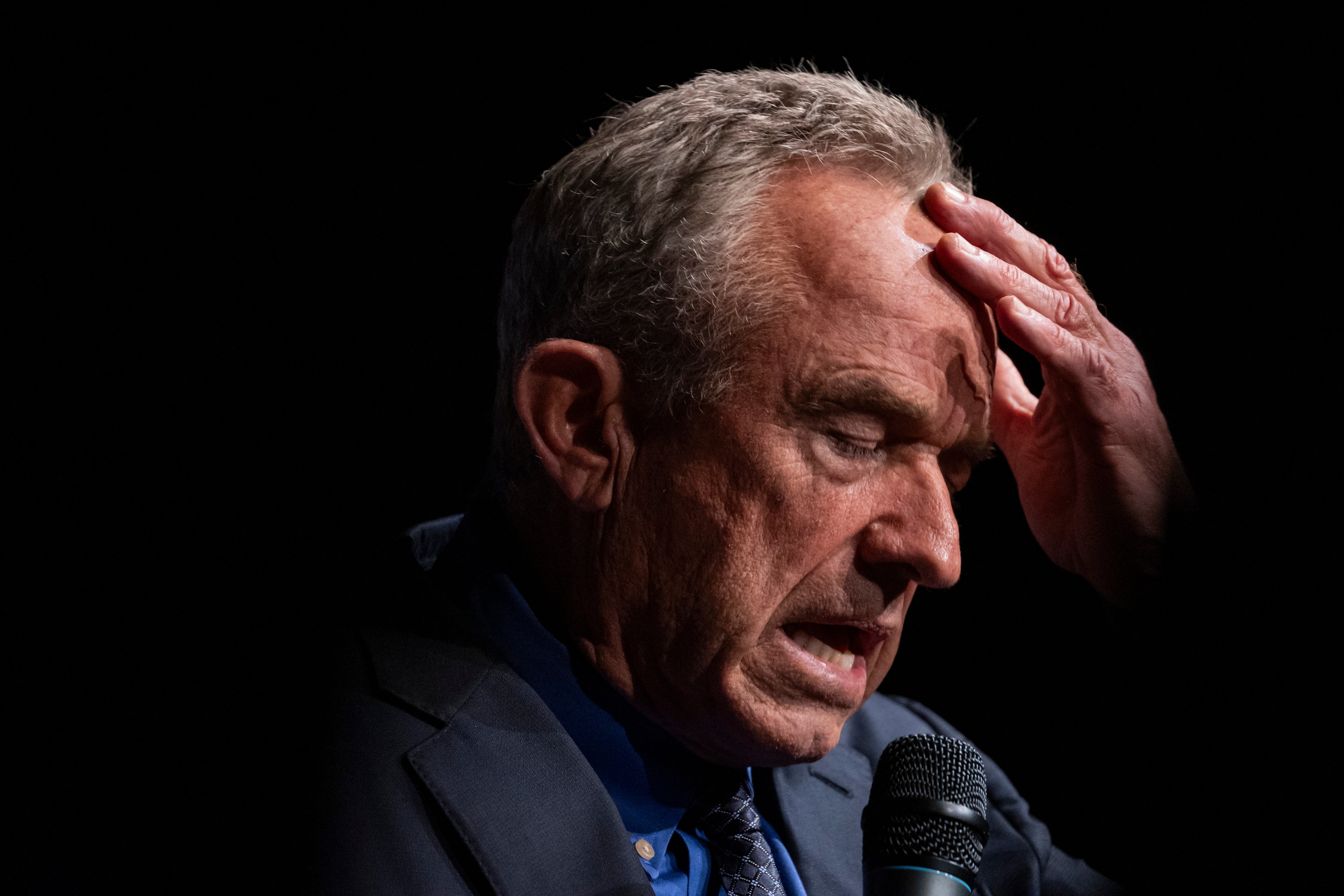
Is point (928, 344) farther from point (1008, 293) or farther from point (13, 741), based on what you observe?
point (13, 741)

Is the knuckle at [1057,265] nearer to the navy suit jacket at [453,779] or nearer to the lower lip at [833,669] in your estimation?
the lower lip at [833,669]

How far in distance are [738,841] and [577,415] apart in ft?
2.71

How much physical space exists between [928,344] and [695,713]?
73 centimetres

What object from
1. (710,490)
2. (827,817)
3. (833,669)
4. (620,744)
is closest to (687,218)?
(710,490)

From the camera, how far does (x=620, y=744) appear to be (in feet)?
5.81

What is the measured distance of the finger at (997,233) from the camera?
1761mm

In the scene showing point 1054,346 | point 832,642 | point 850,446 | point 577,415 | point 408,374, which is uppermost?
point 1054,346

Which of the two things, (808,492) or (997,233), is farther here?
(997,233)

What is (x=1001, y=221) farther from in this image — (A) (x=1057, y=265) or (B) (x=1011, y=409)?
(B) (x=1011, y=409)

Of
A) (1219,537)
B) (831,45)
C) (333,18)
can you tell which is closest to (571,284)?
(333,18)

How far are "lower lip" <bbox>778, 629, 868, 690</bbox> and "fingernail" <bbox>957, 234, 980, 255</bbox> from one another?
70 centimetres

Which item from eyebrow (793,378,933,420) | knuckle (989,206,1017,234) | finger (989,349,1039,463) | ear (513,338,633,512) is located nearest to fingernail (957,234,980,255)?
knuckle (989,206,1017,234)

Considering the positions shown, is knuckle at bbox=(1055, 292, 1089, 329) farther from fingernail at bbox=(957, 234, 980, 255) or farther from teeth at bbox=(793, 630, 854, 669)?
teeth at bbox=(793, 630, 854, 669)

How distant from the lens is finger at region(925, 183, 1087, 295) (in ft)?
5.78
